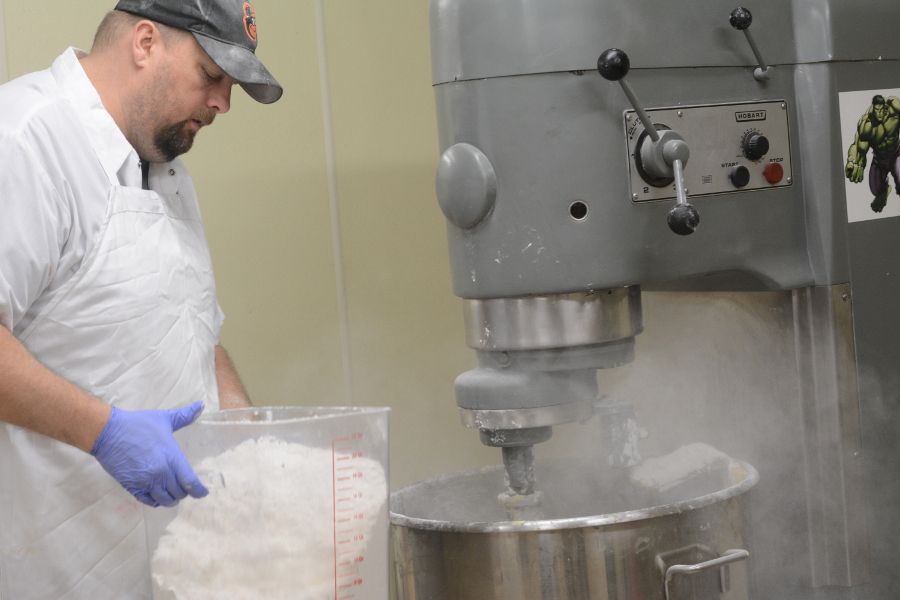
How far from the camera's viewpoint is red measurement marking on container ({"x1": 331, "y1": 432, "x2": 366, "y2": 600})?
971 millimetres

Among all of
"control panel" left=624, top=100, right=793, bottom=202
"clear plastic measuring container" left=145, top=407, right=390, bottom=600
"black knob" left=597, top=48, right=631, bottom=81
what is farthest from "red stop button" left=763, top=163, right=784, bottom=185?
"clear plastic measuring container" left=145, top=407, right=390, bottom=600

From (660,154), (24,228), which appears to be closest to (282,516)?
(24,228)

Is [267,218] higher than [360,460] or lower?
higher

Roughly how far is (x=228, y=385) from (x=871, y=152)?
0.97 m

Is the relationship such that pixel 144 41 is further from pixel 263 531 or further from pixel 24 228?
pixel 263 531

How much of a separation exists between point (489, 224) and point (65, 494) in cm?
61

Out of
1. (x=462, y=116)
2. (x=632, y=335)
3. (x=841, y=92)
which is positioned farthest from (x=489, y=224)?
(x=841, y=92)

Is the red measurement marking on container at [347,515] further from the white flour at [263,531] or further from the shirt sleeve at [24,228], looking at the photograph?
the shirt sleeve at [24,228]

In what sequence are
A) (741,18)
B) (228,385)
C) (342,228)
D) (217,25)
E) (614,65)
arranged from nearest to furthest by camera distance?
(614,65) → (741,18) → (217,25) → (228,385) → (342,228)

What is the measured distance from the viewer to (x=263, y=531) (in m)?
0.94

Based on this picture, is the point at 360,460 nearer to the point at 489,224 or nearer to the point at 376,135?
the point at 489,224

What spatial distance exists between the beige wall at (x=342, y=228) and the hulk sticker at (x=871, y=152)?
929mm

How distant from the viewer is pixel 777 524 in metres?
1.35

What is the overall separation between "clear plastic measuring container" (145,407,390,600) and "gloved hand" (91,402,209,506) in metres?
0.02
